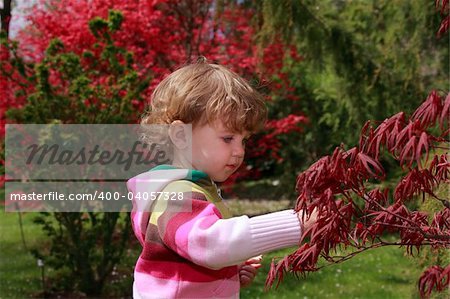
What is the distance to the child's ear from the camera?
200 cm

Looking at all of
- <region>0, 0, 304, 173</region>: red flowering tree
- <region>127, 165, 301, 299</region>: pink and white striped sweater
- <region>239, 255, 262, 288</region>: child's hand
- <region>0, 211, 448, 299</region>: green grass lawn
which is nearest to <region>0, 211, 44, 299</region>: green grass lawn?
<region>0, 211, 448, 299</region>: green grass lawn

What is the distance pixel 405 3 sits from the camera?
20.6ft

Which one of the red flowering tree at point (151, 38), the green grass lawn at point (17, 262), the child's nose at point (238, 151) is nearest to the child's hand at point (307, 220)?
the child's nose at point (238, 151)

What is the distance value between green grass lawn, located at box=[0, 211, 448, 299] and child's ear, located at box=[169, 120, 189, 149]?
11.5 feet

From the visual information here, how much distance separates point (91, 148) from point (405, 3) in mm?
2963

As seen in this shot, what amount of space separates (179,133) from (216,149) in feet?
0.40

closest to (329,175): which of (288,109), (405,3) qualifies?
(405,3)

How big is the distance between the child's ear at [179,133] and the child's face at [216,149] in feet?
0.11

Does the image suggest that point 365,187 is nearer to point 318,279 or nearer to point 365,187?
point 365,187

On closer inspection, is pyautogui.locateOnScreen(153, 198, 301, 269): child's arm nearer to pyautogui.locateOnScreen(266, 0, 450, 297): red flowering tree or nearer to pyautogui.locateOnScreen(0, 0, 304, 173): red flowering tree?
pyautogui.locateOnScreen(266, 0, 450, 297): red flowering tree

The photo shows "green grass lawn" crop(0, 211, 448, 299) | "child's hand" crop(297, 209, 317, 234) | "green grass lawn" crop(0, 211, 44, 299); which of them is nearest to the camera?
"child's hand" crop(297, 209, 317, 234)

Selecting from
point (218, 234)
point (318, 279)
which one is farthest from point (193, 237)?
point (318, 279)

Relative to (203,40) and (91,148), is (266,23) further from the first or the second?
(203,40)

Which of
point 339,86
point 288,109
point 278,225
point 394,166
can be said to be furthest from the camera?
point 288,109
